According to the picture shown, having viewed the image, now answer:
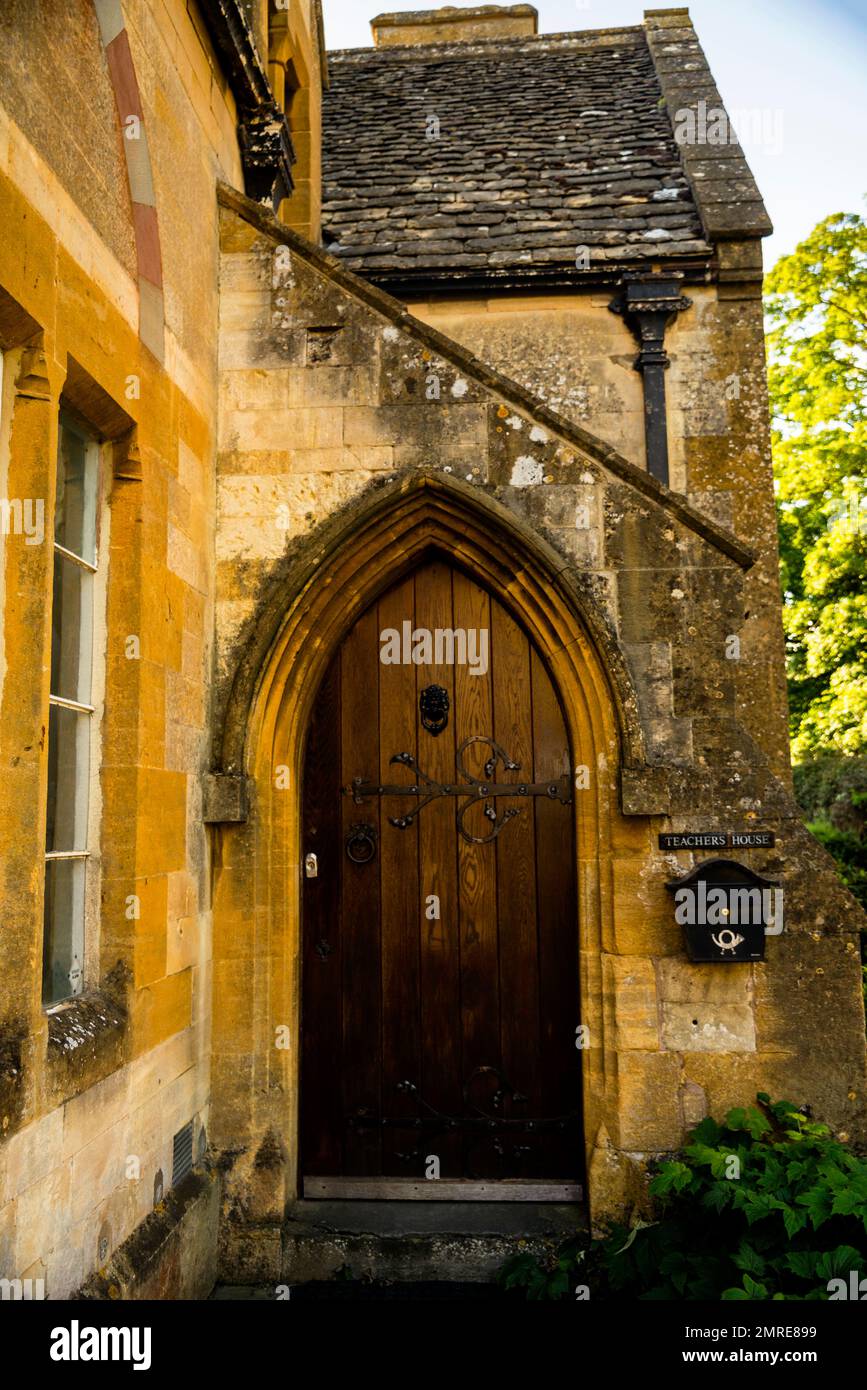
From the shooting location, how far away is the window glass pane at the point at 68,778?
2918 millimetres

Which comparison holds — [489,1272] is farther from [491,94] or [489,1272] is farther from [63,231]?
[491,94]

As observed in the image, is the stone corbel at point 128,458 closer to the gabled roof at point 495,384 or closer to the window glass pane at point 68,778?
the window glass pane at point 68,778

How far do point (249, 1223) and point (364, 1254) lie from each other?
18.5 inches

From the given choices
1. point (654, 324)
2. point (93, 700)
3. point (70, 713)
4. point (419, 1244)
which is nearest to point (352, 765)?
point (93, 700)

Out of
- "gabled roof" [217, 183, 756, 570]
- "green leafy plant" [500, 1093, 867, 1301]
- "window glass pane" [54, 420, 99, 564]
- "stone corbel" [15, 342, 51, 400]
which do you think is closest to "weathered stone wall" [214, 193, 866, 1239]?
"gabled roof" [217, 183, 756, 570]

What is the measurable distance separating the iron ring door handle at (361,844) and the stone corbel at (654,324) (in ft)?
9.25

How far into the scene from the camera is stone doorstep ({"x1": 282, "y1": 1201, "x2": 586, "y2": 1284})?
380 cm

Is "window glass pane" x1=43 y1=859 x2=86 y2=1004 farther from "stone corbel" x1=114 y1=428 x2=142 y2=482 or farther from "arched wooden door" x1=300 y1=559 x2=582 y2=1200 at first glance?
"arched wooden door" x1=300 y1=559 x2=582 y2=1200

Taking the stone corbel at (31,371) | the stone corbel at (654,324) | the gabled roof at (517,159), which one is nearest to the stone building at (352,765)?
the stone corbel at (31,371)

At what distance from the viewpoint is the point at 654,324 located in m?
5.58

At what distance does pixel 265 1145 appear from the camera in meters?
3.87

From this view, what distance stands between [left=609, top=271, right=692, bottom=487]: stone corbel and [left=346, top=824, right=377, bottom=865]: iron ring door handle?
2.82 metres

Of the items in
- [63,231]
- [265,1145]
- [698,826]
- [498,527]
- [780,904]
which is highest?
[63,231]
